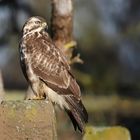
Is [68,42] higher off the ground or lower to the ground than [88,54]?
higher

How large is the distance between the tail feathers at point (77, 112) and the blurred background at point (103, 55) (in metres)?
11.2

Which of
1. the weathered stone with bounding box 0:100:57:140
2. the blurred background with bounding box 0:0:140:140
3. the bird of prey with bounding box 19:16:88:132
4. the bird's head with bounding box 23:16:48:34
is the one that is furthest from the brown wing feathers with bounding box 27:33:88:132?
the blurred background with bounding box 0:0:140:140

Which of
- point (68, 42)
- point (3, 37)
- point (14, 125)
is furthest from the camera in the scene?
point (3, 37)

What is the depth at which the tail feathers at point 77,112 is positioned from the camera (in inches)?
241

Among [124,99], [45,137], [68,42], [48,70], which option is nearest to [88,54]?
[124,99]

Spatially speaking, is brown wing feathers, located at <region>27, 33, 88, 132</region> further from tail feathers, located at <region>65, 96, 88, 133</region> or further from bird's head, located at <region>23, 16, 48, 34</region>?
bird's head, located at <region>23, 16, 48, 34</region>

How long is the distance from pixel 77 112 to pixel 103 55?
16.0 meters

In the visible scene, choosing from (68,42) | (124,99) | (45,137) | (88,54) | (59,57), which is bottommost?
(124,99)

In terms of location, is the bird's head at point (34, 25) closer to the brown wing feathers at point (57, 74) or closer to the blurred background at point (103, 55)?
the brown wing feathers at point (57, 74)

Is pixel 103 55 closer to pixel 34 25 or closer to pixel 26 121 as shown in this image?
pixel 34 25

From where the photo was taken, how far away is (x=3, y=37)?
59.0 feet

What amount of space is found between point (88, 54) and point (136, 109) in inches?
106

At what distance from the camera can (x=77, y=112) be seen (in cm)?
620

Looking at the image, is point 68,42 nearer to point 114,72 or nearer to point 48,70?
point 48,70
